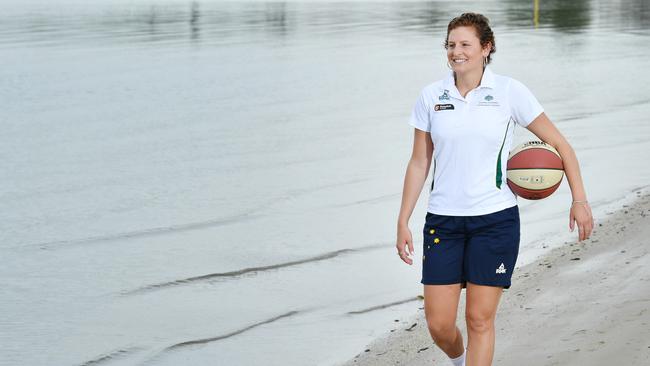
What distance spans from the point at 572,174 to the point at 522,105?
1.46 ft

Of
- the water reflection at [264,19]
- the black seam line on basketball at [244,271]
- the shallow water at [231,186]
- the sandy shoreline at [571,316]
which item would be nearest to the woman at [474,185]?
the sandy shoreline at [571,316]

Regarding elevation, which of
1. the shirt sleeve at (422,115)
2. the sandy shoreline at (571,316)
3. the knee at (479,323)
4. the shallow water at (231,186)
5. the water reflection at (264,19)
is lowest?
the water reflection at (264,19)

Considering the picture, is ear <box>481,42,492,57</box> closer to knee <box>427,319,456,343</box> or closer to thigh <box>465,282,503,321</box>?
thigh <box>465,282,503,321</box>

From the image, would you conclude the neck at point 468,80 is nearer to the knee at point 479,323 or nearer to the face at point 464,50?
the face at point 464,50

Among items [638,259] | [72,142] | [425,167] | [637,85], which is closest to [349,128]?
[72,142]

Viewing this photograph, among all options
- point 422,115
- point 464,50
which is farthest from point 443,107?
point 464,50

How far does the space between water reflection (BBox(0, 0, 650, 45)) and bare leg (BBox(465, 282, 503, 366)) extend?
1115 inches

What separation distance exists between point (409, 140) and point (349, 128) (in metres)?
1.53

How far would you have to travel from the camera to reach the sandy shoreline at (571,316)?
A: 6293 millimetres

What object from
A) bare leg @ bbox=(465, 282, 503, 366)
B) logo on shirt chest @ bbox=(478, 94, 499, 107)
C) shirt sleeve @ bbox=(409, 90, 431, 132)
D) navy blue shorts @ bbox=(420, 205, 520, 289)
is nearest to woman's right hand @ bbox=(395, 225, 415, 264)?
navy blue shorts @ bbox=(420, 205, 520, 289)

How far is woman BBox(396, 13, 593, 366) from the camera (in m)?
5.25

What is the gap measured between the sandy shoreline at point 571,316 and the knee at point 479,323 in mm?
1007

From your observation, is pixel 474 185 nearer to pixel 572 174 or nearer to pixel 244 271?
pixel 572 174

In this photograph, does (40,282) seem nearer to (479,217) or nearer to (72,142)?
(479,217)
